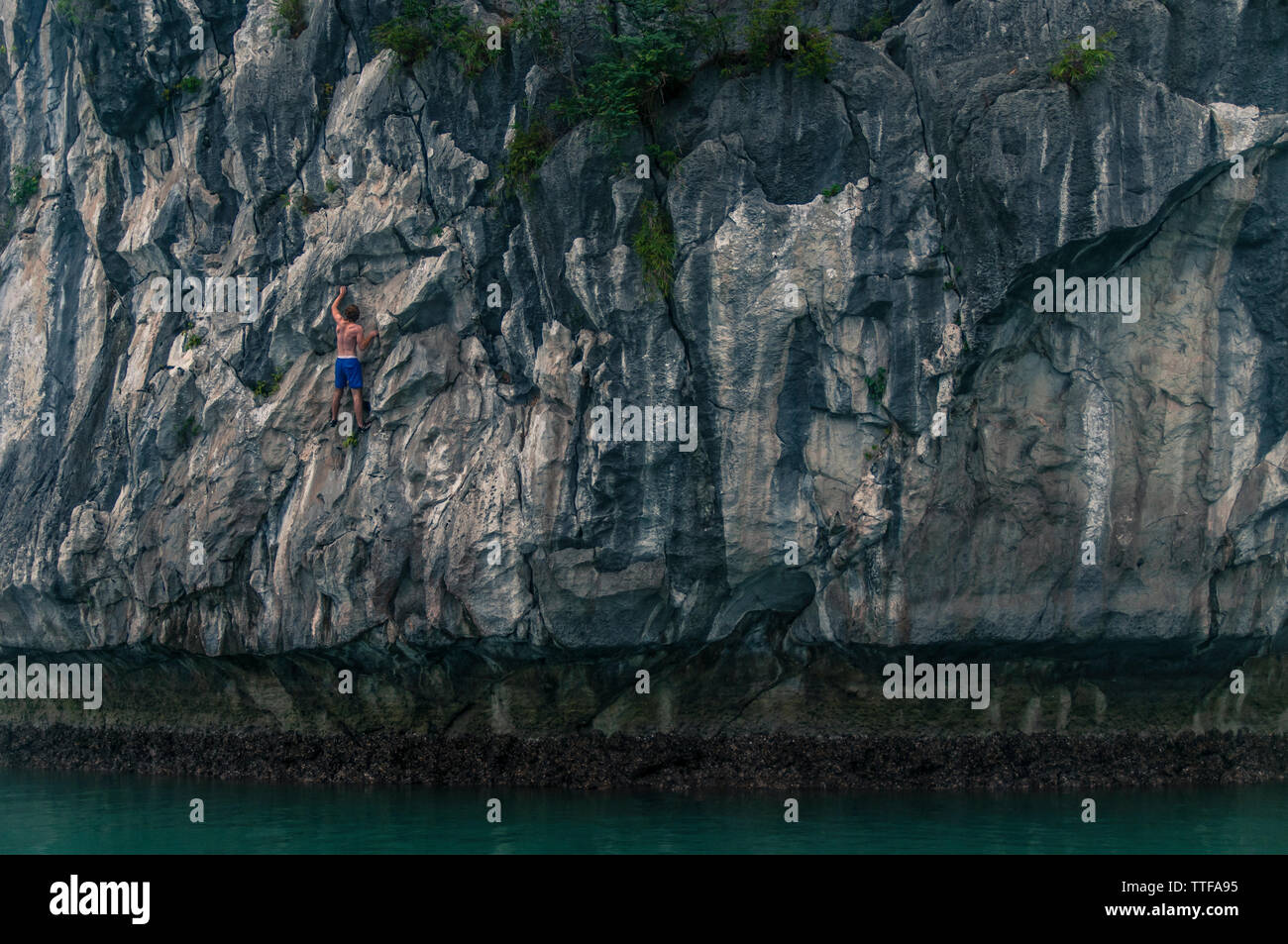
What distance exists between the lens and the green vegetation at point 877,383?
16.0 metres

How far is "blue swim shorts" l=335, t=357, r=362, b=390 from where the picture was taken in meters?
17.4

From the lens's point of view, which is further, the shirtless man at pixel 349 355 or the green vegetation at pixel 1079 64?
the shirtless man at pixel 349 355

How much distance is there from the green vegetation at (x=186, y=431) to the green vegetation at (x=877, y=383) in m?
9.89

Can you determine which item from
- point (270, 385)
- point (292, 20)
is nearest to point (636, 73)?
point (292, 20)

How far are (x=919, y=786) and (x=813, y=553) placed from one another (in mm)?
3350

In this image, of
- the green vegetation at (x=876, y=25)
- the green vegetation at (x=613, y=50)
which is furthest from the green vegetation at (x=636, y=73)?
the green vegetation at (x=876, y=25)

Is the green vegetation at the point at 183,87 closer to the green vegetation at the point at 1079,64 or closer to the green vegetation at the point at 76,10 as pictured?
the green vegetation at the point at 76,10

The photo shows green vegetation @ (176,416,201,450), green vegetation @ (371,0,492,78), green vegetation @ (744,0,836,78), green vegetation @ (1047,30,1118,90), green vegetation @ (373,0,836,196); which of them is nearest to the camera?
green vegetation @ (1047,30,1118,90)

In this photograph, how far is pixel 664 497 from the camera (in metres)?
16.5

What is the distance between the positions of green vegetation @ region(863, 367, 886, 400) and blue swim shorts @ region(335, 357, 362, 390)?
696cm

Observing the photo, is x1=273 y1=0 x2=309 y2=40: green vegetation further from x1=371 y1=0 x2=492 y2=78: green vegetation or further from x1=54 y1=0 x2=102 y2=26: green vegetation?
x1=54 y1=0 x2=102 y2=26: green vegetation

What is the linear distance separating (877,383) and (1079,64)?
4506 mm

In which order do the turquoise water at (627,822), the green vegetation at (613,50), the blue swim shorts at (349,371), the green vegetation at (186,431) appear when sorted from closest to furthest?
the turquoise water at (627,822), the green vegetation at (613,50), the blue swim shorts at (349,371), the green vegetation at (186,431)

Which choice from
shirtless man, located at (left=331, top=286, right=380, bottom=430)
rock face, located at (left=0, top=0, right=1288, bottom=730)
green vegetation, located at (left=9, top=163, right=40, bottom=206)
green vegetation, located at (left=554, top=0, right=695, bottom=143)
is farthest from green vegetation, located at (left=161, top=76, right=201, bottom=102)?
green vegetation, located at (left=554, top=0, right=695, bottom=143)
